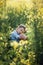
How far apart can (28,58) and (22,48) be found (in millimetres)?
106

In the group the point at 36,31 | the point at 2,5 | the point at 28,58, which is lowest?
the point at 28,58

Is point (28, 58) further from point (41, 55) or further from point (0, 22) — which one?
point (0, 22)

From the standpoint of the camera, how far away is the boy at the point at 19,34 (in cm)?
314

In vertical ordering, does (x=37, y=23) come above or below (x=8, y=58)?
Answer: above

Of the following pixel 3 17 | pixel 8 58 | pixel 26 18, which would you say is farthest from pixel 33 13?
Result: pixel 8 58

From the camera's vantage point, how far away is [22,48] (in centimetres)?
312

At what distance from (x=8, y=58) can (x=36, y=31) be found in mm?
361

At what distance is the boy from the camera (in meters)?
3.14

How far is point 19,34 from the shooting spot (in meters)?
3.17

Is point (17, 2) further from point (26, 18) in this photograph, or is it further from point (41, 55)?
point (41, 55)

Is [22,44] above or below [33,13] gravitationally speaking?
below

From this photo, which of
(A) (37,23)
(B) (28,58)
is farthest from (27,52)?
(A) (37,23)

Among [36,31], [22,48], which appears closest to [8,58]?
[22,48]

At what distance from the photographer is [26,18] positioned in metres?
3.19
